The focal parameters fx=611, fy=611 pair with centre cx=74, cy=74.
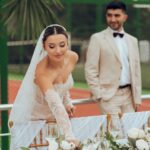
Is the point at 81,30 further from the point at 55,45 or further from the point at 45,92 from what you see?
the point at 45,92

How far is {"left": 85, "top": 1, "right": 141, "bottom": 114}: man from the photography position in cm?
535

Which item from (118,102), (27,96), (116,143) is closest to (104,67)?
(118,102)

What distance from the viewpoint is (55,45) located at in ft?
13.2

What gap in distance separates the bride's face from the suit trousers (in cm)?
146

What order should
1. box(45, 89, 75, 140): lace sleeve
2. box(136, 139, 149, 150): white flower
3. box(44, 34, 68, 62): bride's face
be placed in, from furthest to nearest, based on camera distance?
1. box(44, 34, 68, 62): bride's face
2. box(45, 89, 75, 140): lace sleeve
3. box(136, 139, 149, 150): white flower

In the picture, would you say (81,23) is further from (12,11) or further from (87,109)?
(12,11)

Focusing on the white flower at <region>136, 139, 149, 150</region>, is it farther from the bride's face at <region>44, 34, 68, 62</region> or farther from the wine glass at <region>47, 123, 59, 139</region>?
the bride's face at <region>44, 34, 68, 62</region>

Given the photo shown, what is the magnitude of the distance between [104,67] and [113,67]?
0.08 m

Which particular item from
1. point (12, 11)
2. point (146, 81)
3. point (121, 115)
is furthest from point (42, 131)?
point (146, 81)

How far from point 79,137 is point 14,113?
19.6 inches

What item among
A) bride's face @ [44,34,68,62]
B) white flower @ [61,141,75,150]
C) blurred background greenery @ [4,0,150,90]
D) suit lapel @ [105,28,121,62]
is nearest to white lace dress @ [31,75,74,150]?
bride's face @ [44,34,68,62]

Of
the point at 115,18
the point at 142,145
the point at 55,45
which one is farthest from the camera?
the point at 115,18

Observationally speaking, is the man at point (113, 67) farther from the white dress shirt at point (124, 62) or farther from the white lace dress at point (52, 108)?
the white lace dress at point (52, 108)

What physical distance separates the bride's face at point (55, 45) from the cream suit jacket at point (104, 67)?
1.32m
